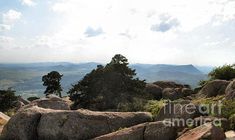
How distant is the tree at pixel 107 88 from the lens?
115ft

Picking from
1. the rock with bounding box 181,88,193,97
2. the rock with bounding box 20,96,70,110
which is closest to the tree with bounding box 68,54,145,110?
the rock with bounding box 20,96,70,110

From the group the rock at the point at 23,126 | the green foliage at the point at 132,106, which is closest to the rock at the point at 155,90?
the green foliage at the point at 132,106

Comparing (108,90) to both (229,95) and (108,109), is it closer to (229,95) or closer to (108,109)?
(108,109)

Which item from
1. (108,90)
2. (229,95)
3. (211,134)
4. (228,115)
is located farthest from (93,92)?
(211,134)

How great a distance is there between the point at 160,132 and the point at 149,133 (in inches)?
24.6

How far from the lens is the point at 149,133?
770 inches

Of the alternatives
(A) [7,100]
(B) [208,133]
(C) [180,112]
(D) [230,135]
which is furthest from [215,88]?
(A) [7,100]

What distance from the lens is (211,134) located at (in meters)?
15.9

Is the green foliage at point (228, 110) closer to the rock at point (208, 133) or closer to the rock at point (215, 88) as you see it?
the rock at point (208, 133)

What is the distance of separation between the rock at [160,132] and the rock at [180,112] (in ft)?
2.02

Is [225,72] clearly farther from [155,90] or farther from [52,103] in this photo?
[52,103]

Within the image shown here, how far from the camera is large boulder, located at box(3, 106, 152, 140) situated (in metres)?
23.2

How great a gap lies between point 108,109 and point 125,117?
1079 centimetres

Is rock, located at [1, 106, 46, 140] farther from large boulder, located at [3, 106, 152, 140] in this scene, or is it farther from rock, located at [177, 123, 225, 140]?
rock, located at [177, 123, 225, 140]
